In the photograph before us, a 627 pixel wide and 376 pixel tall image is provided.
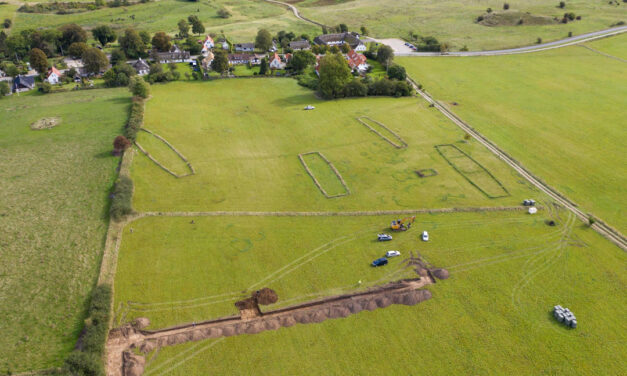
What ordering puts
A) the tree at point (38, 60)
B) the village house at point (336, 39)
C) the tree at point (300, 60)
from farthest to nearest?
the village house at point (336, 39)
the tree at point (300, 60)
the tree at point (38, 60)

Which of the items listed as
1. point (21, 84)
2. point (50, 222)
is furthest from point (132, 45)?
point (50, 222)

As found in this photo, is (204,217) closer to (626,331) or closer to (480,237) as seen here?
(480,237)

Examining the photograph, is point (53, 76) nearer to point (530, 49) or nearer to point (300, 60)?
point (300, 60)

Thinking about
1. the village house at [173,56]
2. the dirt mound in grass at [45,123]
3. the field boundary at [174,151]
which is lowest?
the field boundary at [174,151]

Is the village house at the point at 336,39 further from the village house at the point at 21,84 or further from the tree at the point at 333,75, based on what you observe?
the village house at the point at 21,84

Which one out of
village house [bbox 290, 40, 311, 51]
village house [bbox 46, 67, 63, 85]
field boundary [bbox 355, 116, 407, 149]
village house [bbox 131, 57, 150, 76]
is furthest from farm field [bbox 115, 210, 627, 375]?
village house [bbox 290, 40, 311, 51]

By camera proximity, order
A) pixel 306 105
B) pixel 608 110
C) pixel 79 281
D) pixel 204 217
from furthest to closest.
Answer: pixel 306 105 → pixel 608 110 → pixel 204 217 → pixel 79 281

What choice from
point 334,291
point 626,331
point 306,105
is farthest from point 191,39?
point 626,331

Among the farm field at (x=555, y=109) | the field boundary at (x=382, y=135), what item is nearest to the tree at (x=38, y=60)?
the field boundary at (x=382, y=135)
